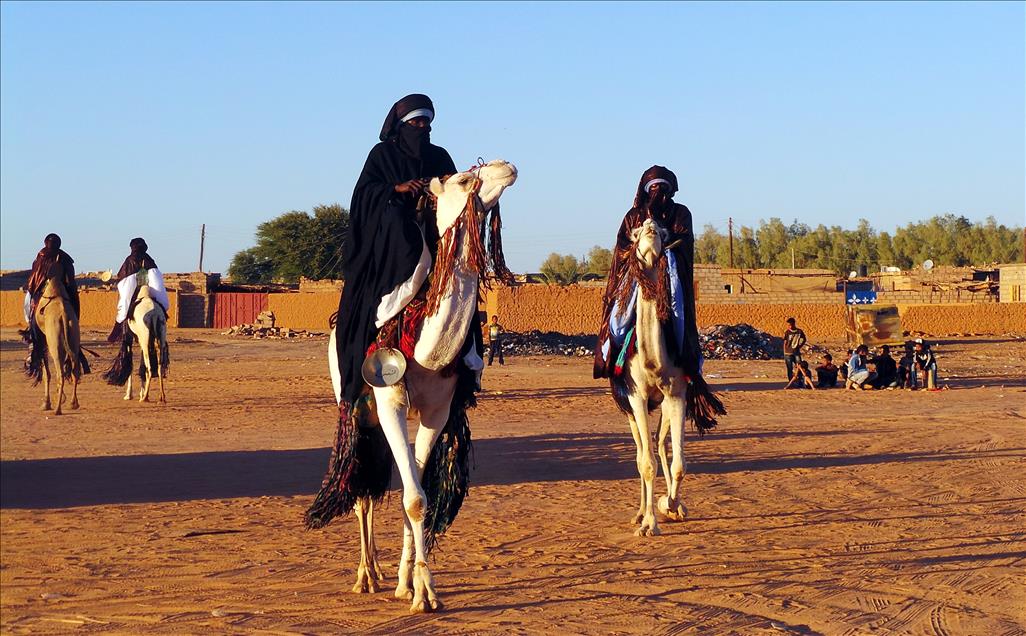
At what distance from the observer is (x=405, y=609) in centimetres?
686

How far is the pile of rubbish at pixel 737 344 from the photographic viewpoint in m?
35.1

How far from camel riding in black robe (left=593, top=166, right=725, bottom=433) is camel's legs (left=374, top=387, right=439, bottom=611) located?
9.98 ft

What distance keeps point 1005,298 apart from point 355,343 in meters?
49.5

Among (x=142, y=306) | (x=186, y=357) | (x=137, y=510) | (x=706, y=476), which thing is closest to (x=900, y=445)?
(x=706, y=476)

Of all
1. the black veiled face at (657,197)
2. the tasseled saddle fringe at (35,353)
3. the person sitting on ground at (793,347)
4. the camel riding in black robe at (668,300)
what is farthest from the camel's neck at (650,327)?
the person sitting on ground at (793,347)

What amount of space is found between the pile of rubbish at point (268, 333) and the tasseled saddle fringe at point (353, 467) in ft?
129

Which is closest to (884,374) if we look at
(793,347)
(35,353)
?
(793,347)

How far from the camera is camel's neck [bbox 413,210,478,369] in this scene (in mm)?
6645

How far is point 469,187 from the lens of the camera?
261 inches

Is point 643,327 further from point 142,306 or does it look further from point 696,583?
point 142,306

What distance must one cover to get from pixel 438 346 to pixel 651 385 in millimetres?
3303

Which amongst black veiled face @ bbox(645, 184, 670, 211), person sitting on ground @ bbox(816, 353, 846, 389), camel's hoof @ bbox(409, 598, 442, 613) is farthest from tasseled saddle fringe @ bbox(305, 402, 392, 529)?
person sitting on ground @ bbox(816, 353, 846, 389)

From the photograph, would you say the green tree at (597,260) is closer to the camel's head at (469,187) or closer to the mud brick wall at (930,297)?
the mud brick wall at (930,297)

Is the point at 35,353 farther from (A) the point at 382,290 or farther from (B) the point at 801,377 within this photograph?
(B) the point at 801,377
